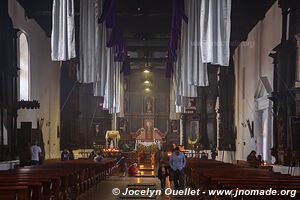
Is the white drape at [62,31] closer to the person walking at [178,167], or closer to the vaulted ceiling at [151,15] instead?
the person walking at [178,167]

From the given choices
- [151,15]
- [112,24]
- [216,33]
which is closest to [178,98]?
[151,15]

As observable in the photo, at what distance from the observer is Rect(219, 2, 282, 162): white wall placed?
24686 millimetres

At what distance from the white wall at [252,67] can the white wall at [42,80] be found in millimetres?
10343

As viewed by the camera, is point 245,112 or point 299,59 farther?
point 245,112

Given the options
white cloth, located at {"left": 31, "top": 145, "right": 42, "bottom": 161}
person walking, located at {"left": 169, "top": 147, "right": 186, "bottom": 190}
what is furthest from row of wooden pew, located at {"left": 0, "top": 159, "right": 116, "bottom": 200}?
white cloth, located at {"left": 31, "top": 145, "right": 42, "bottom": 161}

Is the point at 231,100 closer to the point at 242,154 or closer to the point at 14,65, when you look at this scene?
the point at 242,154

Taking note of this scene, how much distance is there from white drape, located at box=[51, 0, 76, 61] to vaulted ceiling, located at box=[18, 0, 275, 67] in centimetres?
795

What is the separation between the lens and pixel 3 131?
71.0ft

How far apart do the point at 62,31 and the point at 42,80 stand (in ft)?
42.3

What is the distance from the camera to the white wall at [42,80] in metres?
26.3

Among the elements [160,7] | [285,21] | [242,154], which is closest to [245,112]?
[242,154]

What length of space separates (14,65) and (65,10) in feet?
15.9

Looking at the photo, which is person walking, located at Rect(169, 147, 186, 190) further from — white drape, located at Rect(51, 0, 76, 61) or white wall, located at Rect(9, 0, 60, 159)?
white wall, located at Rect(9, 0, 60, 159)

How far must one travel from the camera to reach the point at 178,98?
106 feet
